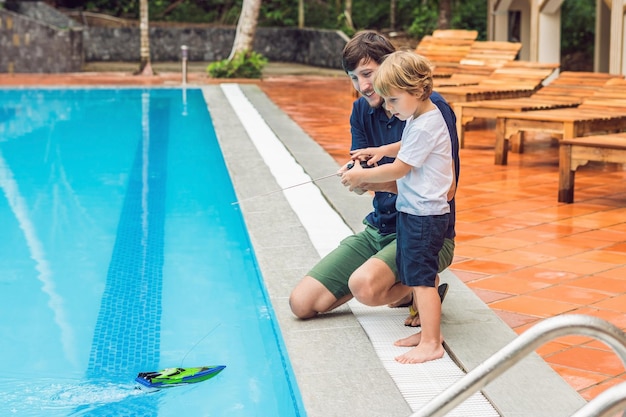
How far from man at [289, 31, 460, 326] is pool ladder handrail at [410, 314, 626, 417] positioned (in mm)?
1744

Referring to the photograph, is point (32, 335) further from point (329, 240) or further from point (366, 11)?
point (366, 11)

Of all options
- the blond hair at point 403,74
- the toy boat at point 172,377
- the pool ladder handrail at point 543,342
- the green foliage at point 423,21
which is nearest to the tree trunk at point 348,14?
the green foliage at point 423,21

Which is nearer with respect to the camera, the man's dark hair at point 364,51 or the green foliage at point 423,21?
the man's dark hair at point 364,51

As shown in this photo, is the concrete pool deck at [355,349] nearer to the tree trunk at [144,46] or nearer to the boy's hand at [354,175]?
the boy's hand at [354,175]

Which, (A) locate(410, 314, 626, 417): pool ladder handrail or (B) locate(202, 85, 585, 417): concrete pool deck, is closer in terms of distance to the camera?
(A) locate(410, 314, 626, 417): pool ladder handrail

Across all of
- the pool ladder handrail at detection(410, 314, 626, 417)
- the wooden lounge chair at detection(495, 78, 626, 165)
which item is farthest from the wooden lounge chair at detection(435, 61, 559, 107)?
the pool ladder handrail at detection(410, 314, 626, 417)

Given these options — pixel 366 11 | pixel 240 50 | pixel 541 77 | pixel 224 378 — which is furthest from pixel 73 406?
pixel 366 11

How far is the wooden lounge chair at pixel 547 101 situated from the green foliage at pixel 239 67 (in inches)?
417

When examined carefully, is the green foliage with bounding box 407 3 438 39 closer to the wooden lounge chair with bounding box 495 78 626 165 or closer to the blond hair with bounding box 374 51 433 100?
the wooden lounge chair with bounding box 495 78 626 165

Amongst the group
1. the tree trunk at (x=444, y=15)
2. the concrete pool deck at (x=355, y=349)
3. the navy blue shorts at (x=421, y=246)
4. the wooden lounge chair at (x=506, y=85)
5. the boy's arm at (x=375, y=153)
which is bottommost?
the concrete pool deck at (x=355, y=349)

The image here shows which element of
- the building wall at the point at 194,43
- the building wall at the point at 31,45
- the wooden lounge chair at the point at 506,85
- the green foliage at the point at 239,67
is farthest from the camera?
the building wall at the point at 194,43

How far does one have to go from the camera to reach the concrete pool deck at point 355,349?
10.9 ft

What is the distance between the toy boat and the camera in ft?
13.1

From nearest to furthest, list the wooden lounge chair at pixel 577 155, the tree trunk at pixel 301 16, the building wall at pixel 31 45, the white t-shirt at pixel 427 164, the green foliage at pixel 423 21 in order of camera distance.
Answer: the white t-shirt at pixel 427 164
the wooden lounge chair at pixel 577 155
the building wall at pixel 31 45
the green foliage at pixel 423 21
the tree trunk at pixel 301 16
